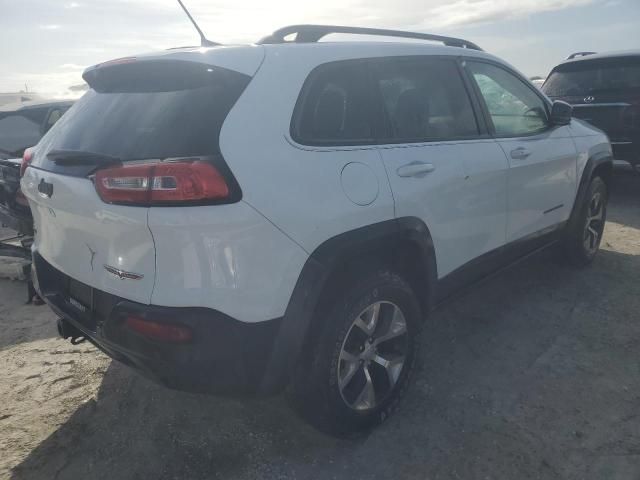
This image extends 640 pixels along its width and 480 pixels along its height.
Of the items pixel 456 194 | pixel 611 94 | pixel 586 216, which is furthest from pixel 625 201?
pixel 456 194

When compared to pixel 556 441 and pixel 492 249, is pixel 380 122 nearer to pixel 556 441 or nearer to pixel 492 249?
pixel 492 249

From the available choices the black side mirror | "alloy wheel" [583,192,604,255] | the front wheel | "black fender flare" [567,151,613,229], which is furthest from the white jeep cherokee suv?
"alloy wheel" [583,192,604,255]

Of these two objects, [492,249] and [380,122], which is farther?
[492,249]

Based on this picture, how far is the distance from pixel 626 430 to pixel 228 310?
2.01m

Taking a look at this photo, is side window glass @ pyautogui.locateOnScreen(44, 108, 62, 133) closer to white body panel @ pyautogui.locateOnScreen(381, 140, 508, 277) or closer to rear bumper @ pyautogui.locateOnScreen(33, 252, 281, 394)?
rear bumper @ pyautogui.locateOnScreen(33, 252, 281, 394)

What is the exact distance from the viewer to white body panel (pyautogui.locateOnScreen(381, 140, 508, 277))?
2.45 m

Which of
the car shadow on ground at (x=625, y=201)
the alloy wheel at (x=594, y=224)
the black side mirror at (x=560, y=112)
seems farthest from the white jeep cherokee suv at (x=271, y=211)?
the car shadow on ground at (x=625, y=201)

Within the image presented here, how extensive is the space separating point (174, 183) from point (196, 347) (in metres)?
0.60

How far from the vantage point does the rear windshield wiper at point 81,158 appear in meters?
1.94

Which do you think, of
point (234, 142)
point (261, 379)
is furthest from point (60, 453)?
point (234, 142)

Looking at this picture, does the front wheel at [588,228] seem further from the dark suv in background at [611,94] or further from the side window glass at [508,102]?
the dark suv in background at [611,94]

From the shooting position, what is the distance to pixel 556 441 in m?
2.40

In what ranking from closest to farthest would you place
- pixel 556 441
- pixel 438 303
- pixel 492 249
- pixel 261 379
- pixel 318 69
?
pixel 261 379 → pixel 318 69 → pixel 556 441 → pixel 438 303 → pixel 492 249

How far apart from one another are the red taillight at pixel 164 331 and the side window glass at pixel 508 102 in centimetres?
233
